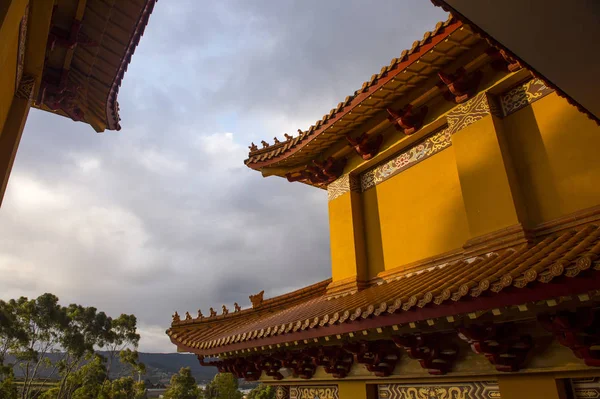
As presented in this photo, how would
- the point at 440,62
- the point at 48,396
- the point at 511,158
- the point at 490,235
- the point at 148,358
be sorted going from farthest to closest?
the point at 148,358 → the point at 48,396 → the point at 440,62 → the point at 511,158 → the point at 490,235

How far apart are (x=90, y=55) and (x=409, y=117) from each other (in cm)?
490

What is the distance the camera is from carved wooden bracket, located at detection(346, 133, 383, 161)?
6.89 meters

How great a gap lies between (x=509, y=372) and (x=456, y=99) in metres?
3.65

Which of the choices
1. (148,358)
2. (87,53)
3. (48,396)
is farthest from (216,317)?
(148,358)

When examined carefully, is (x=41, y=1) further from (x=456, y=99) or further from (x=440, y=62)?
(x=456, y=99)

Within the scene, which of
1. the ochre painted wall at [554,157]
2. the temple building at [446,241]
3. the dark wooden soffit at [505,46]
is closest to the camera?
the dark wooden soffit at [505,46]

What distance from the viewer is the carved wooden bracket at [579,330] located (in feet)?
9.68

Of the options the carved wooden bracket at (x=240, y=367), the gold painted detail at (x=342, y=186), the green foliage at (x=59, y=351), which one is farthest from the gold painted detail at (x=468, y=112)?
the green foliage at (x=59, y=351)

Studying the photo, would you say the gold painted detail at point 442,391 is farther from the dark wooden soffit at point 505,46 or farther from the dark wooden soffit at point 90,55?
the dark wooden soffit at point 90,55

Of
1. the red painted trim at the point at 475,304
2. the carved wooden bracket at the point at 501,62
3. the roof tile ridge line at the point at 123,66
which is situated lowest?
the red painted trim at the point at 475,304

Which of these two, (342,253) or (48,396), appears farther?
(48,396)

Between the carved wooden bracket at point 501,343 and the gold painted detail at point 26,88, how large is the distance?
5675 millimetres

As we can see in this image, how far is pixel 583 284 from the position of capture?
8.17 feet

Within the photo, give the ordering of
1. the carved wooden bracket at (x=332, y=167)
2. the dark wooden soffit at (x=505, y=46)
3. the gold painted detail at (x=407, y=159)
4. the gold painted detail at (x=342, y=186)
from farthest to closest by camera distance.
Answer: the carved wooden bracket at (x=332, y=167) < the gold painted detail at (x=342, y=186) < the gold painted detail at (x=407, y=159) < the dark wooden soffit at (x=505, y=46)
